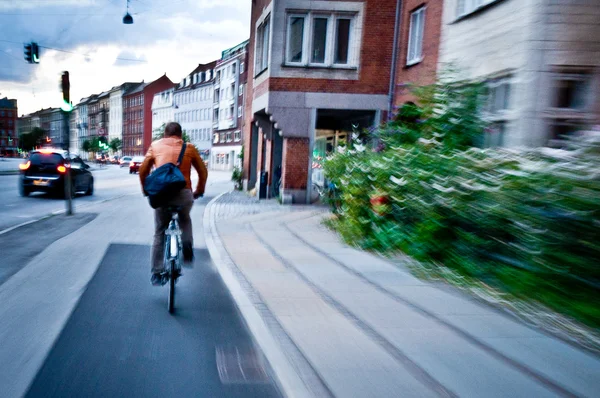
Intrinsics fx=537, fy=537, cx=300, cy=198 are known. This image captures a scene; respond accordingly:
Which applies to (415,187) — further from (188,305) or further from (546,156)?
(188,305)

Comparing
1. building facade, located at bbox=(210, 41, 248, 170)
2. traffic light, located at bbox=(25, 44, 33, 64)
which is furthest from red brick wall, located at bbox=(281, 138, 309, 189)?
building facade, located at bbox=(210, 41, 248, 170)

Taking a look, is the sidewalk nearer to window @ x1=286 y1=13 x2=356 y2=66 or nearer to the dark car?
window @ x1=286 y1=13 x2=356 y2=66

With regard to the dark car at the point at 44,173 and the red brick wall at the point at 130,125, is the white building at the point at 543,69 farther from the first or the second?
the red brick wall at the point at 130,125

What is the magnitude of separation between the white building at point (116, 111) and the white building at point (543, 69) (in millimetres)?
128316

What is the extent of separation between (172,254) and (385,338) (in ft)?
7.54

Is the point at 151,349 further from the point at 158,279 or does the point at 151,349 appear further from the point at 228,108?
the point at 228,108

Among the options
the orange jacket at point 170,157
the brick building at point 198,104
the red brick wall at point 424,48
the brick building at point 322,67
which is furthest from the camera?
the brick building at point 198,104

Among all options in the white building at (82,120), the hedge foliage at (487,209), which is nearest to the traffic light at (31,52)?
the hedge foliage at (487,209)

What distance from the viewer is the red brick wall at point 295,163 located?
698 inches

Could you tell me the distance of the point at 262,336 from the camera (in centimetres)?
468

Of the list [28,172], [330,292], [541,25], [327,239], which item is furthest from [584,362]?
[28,172]

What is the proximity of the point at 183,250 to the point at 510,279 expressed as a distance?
3.59m

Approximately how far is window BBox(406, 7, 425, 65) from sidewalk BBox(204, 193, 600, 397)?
9.24 meters

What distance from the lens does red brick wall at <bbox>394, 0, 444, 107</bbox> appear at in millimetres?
13898
